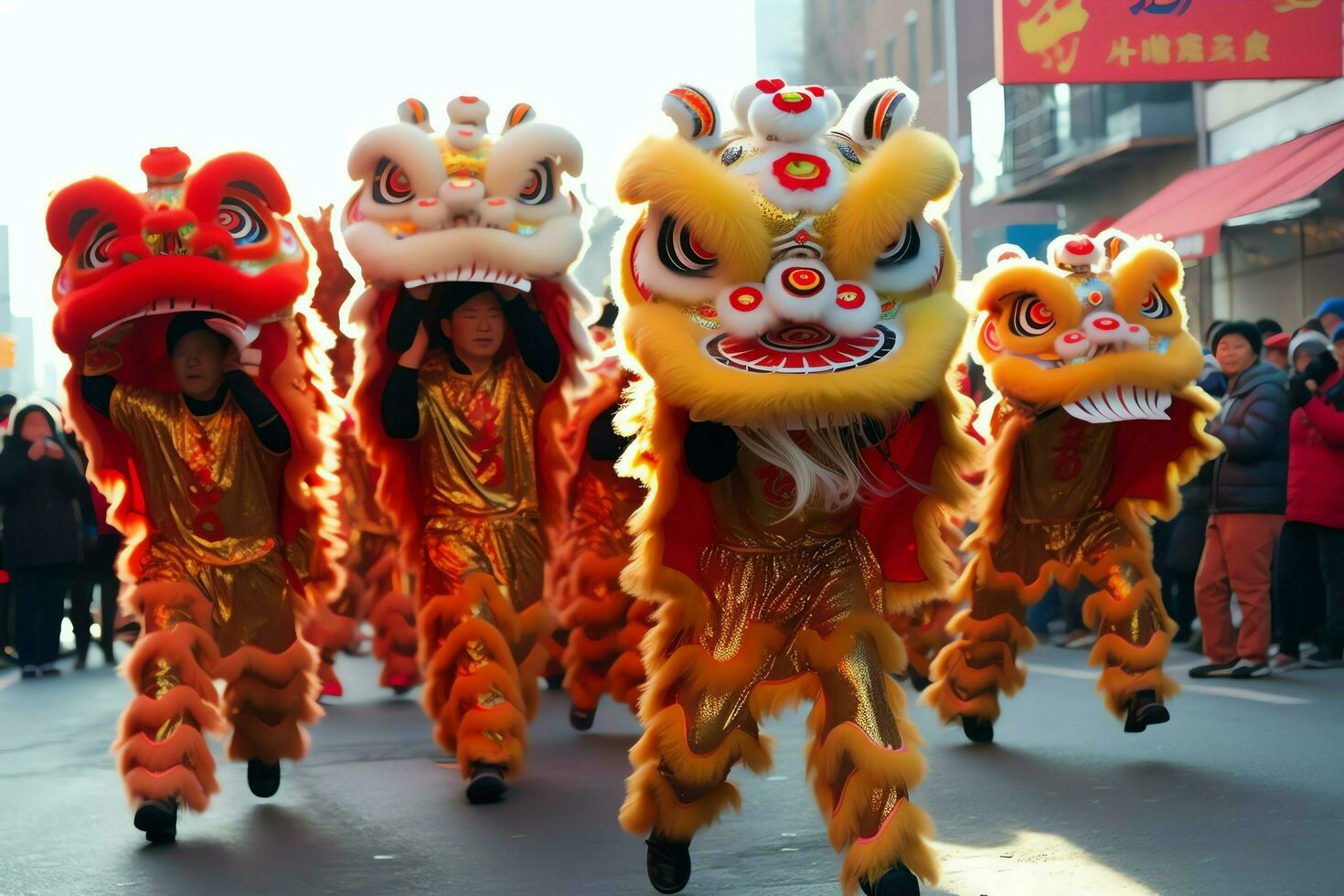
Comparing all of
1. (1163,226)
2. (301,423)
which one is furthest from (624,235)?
(1163,226)

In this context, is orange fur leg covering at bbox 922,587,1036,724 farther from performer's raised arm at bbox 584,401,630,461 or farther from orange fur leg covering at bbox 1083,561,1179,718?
performer's raised arm at bbox 584,401,630,461

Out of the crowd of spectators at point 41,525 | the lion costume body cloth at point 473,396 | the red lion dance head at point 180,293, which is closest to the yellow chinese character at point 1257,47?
the crowd of spectators at point 41,525

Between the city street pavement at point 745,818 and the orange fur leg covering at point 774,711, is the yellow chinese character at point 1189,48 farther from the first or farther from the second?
the orange fur leg covering at point 774,711

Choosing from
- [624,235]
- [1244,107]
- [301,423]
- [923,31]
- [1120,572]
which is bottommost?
[1120,572]

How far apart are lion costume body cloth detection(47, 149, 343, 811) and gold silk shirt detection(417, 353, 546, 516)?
0.46 m

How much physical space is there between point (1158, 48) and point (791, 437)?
13953mm

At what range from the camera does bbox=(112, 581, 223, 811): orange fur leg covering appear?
6352 millimetres

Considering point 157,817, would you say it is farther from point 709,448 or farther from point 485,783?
point 709,448

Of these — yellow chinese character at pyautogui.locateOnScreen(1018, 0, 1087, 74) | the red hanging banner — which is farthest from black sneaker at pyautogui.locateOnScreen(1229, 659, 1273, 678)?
yellow chinese character at pyautogui.locateOnScreen(1018, 0, 1087, 74)

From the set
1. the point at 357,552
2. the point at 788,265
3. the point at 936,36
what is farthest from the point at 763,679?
the point at 936,36

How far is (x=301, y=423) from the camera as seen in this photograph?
700cm

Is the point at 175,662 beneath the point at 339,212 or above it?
beneath

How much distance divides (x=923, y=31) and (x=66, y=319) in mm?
29202

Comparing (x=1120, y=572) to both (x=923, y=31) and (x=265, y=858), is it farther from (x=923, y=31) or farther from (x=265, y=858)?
(x=923, y=31)
